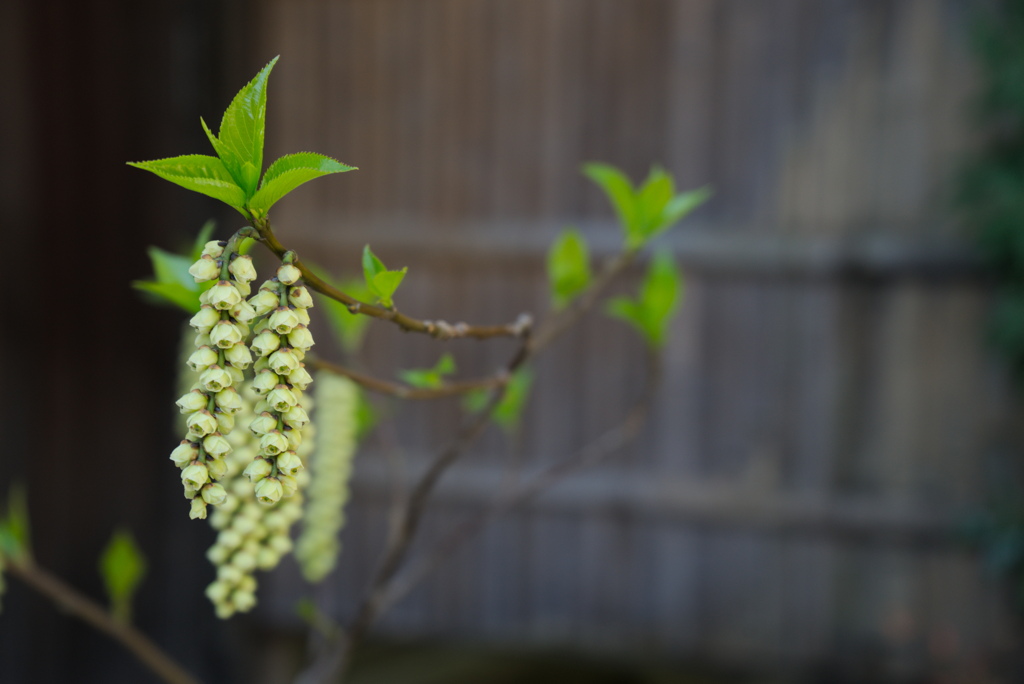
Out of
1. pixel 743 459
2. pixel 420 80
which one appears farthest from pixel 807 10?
pixel 743 459

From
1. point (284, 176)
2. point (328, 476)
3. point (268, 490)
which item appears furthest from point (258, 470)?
point (328, 476)

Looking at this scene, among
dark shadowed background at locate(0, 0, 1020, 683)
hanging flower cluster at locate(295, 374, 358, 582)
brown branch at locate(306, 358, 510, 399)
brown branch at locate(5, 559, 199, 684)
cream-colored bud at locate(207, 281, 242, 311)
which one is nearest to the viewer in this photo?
cream-colored bud at locate(207, 281, 242, 311)

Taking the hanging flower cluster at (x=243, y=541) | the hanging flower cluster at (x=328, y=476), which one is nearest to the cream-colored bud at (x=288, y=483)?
the hanging flower cluster at (x=243, y=541)

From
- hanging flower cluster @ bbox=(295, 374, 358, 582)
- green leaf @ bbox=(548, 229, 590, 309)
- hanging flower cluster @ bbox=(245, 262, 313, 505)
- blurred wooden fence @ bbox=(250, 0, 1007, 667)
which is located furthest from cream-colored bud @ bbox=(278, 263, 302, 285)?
blurred wooden fence @ bbox=(250, 0, 1007, 667)

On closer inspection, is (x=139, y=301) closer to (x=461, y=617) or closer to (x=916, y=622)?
(x=461, y=617)

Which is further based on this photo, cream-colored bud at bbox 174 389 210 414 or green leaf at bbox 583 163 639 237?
green leaf at bbox 583 163 639 237

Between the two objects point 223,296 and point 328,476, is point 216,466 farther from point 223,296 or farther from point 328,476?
point 328,476

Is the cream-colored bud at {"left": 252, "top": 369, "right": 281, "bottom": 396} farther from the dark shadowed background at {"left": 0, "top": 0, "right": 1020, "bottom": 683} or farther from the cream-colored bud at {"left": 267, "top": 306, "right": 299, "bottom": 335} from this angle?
the dark shadowed background at {"left": 0, "top": 0, "right": 1020, "bottom": 683}
